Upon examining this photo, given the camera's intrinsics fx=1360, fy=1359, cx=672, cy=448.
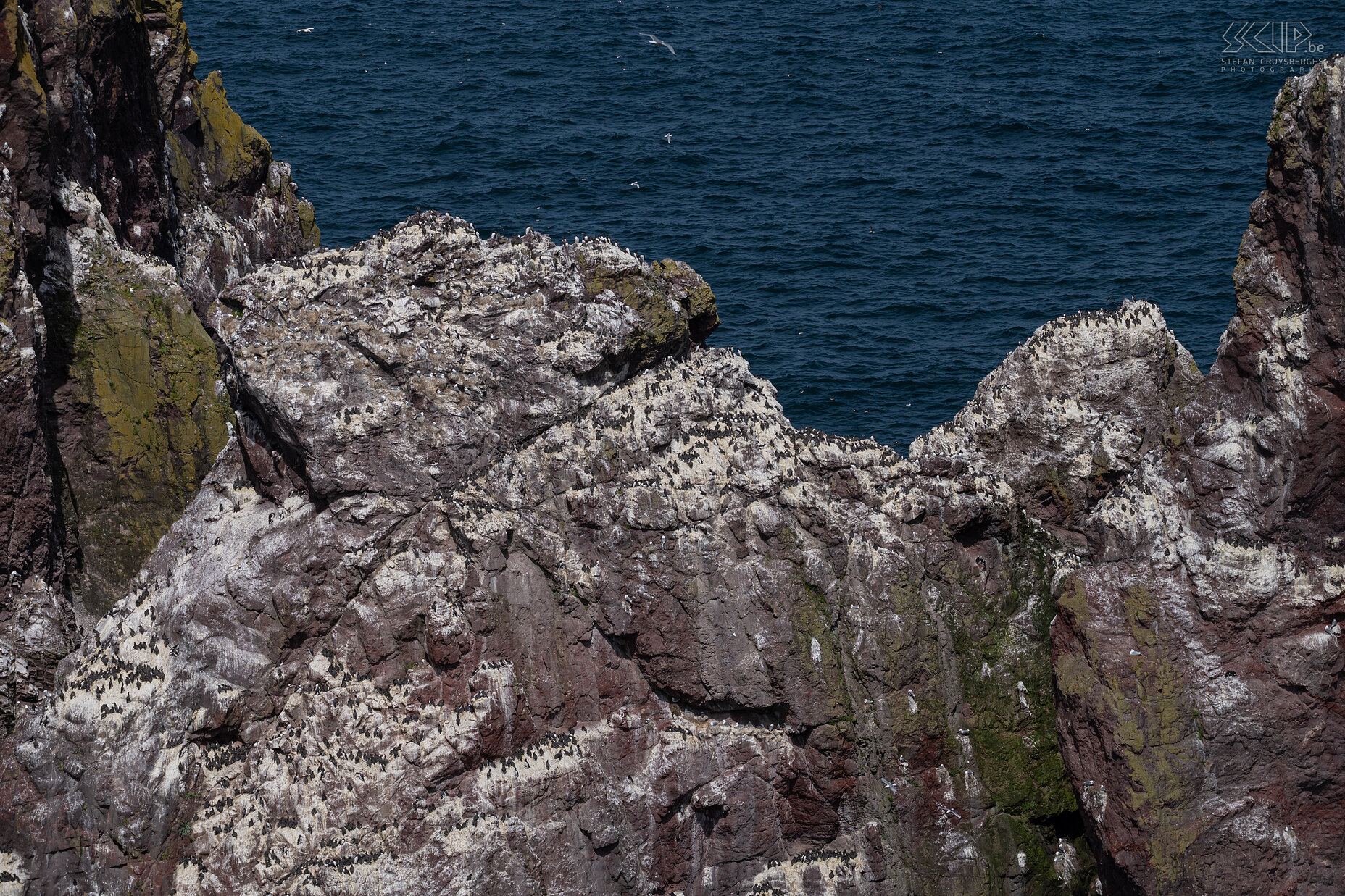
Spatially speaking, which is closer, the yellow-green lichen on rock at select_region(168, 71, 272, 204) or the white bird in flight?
the yellow-green lichen on rock at select_region(168, 71, 272, 204)

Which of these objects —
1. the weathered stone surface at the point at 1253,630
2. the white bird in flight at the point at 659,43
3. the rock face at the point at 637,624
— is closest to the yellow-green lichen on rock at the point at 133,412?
the rock face at the point at 637,624

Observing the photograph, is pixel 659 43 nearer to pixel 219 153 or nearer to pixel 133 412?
pixel 219 153

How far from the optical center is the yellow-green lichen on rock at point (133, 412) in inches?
1340

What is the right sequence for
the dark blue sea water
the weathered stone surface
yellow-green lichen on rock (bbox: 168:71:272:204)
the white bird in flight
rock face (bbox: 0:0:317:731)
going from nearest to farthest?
the weathered stone surface < rock face (bbox: 0:0:317:731) < yellow-green lichen on rock (bbox: 168:71:272:204) < the dark blue sea water < the white bird in flight

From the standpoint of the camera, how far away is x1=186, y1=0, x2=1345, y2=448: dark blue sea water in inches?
2697

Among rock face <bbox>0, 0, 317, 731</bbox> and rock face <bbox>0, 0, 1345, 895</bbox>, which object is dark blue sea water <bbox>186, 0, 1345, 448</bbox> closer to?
rock face <bbox>0, 0, 1345, 895</bbox>

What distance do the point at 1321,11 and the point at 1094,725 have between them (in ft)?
276

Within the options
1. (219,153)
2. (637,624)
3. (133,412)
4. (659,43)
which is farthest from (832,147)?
(637,624)

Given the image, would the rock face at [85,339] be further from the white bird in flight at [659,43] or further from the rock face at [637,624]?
the white bird in flight at [659,43]

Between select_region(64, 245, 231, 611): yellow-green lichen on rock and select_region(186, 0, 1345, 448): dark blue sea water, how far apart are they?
3179 cm

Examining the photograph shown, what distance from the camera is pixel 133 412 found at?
34469 mm

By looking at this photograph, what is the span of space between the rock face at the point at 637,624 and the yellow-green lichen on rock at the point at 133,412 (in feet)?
8.68

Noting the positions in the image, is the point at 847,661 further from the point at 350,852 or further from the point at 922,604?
the point at 350,852

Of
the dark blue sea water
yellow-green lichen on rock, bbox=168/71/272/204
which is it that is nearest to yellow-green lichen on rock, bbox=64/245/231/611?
yellow-green lichen on rock, bbox=168/71/272/204
